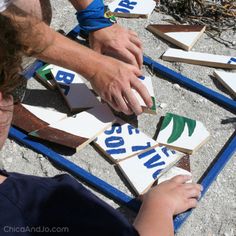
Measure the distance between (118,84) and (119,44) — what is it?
0.23m

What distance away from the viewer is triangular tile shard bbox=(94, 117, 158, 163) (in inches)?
78.7

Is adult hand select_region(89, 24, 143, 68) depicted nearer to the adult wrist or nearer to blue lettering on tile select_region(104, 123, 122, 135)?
the adult wrist

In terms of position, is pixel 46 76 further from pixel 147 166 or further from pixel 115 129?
pixel 147 166

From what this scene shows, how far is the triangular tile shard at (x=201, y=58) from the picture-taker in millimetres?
2469

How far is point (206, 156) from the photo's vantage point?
2.07m

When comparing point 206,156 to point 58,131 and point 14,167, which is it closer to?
point 58,131

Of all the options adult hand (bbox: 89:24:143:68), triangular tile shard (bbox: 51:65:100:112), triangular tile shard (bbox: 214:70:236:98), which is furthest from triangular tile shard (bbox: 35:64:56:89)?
triangular tile shard (bbox: 214:70:236:98)

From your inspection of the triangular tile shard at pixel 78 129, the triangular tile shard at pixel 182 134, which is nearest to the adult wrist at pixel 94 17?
the triangular tile shard at pixel 78 129

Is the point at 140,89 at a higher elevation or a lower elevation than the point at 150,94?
higher

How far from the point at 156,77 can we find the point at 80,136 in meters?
0.55

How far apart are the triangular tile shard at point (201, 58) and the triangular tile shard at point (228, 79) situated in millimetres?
60

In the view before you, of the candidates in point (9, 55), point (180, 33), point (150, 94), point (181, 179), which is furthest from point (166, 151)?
point (9, 55)

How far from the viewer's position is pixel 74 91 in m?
2.23

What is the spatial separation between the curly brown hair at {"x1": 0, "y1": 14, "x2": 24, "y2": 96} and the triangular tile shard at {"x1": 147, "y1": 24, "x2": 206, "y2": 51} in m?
1.40
